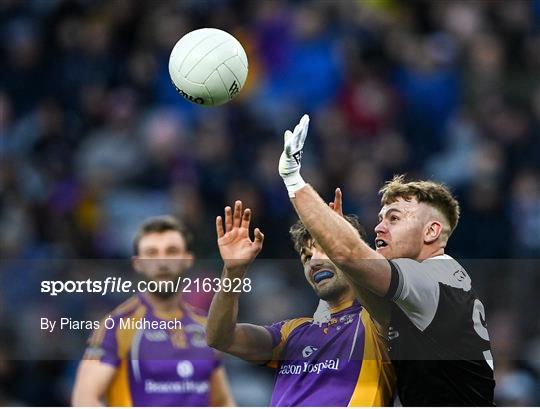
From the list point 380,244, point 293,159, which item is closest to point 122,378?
point 380,244

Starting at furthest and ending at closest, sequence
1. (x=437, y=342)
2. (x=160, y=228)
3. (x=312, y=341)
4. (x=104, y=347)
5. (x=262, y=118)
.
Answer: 1. (x=262, y=118)
2. (x=160, y=228)
3. (x=104, y=347)
4. (x=312, y=341)
5. (x=437, y=342)

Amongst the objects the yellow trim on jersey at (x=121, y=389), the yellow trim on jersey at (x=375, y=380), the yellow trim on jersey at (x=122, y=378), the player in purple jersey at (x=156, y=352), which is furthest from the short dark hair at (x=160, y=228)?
the yellow trim on jersey at (x=375, y=380)

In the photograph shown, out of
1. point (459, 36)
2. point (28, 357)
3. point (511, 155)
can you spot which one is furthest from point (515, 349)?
point (459, 36)

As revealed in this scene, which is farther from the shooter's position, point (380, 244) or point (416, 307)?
point (380, 244)

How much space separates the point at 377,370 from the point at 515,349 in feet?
9.79

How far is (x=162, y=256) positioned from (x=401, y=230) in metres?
1.97

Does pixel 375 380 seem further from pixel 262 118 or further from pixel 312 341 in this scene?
pixel 262 118

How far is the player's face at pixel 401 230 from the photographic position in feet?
19.2

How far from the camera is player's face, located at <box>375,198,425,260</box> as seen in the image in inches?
231

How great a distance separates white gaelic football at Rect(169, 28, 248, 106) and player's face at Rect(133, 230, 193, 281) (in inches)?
37.9

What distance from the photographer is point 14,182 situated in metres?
11.1

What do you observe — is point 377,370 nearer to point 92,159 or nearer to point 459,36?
point 92,159

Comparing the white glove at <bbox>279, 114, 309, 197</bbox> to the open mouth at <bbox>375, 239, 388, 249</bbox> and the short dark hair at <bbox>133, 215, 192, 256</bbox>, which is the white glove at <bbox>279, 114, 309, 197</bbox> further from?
the short dark hair at <bbox>133, 215, 192, 256</bbox>

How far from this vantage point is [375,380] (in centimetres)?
584
